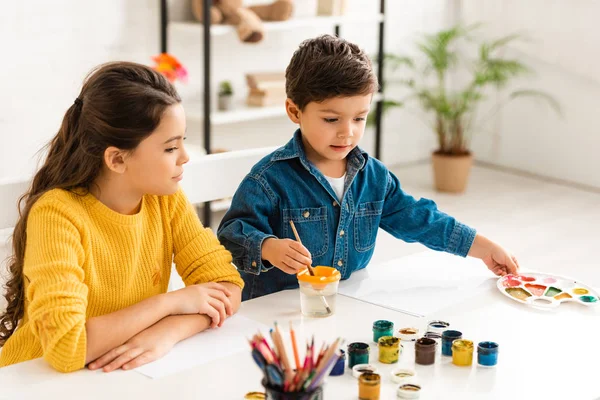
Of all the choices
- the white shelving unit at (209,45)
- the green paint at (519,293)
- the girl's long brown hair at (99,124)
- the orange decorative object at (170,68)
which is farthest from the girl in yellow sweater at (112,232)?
the white shelving unit at (209,45)

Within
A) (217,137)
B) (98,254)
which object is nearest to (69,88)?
(217,137)

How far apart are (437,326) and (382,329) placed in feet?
0.44

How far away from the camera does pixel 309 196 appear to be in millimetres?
1859

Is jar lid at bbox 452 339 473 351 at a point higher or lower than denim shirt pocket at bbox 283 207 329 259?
lower

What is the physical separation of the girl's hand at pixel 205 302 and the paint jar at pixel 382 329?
0.27 meters

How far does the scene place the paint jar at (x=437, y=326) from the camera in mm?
1532

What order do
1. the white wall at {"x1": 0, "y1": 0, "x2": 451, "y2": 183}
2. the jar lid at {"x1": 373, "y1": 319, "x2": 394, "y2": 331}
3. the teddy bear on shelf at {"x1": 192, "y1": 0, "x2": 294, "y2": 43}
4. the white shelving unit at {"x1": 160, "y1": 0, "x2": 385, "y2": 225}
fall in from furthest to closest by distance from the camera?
1. the teddy bear on shelf at {"x1": 192, "y1": 0, "x2": 294, "y2": 43}
2. the white shelving unit at {"x1": 160, "y1": 0, "x2": 385, "y2": 225}
3. the white wall at {"x1": 0, "y1": 0, "x2": 451, "y2": 183}
4. the jar lid at {"x1": 373, "y1": 319, "x2": 394, "y2": 331}

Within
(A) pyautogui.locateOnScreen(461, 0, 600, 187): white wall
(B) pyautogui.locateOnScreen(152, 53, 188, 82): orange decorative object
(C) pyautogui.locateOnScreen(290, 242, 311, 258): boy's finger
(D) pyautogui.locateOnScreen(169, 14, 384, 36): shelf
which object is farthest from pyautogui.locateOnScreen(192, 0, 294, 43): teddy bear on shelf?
(C) pyautogui.locateOnScreen(290, 242, 311, 258): boy's finger

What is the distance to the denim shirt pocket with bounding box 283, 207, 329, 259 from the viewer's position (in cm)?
185

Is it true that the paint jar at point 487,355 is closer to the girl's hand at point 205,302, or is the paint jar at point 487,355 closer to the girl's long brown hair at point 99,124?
the girl's hand at point 205,302

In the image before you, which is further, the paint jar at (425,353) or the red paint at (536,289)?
the red paint at (536,289)

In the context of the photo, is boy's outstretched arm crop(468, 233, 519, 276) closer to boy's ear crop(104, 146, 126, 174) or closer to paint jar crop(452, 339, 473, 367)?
paint jar crop(452, 339, 473, 367)

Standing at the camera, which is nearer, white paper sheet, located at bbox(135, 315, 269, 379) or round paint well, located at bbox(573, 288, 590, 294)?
white paper sheet, located at bbox(135, 315, 269, 379)

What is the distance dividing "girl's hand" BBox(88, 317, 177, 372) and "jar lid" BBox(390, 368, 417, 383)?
14.8 inches
